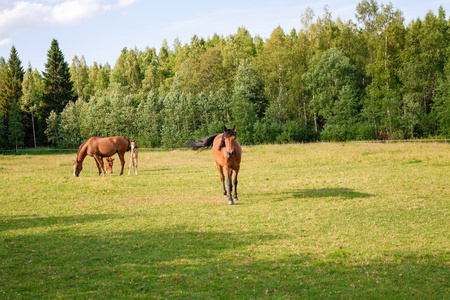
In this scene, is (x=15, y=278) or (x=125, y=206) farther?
(x=125, y=206)

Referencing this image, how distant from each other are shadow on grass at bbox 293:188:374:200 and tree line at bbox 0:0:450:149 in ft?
121

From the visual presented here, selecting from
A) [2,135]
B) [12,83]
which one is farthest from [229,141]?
[12,83]

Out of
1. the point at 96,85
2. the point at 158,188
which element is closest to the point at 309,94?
the point at 158,188

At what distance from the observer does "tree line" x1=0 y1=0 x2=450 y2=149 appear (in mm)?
50594

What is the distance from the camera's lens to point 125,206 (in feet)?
46.0

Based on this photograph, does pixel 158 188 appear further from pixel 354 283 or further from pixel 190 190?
pixel 354 283

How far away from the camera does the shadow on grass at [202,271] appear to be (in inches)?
247

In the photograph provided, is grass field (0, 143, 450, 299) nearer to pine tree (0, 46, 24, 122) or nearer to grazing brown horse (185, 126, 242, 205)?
grazing brown horse (185, 126, 242, 205)

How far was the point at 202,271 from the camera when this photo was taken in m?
7.23

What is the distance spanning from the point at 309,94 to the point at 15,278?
195 feet

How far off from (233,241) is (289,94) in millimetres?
55238

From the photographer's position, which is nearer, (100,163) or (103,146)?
(100,163)

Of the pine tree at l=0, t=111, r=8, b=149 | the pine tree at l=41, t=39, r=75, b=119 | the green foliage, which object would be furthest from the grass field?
the pine tree at l=41, t=39, r=75, b=119

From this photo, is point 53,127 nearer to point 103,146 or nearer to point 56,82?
point 56,82
